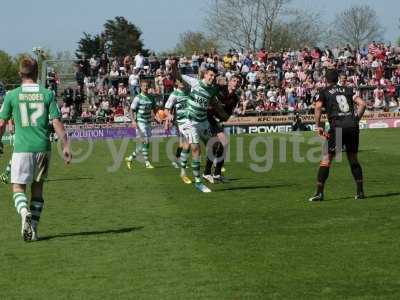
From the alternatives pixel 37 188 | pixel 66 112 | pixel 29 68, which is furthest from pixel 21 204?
pixel 66 112

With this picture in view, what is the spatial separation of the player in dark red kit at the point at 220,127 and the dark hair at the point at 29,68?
25.2 ft

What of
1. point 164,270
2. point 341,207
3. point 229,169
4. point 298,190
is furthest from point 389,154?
point 164,270

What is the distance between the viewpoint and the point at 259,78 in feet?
155

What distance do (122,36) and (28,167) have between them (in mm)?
91973

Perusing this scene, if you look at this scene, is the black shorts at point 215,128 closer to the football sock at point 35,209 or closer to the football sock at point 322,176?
the football sock at point 322,176

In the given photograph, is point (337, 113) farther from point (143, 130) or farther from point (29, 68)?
point (143, 130)

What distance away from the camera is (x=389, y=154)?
2450 centimetres

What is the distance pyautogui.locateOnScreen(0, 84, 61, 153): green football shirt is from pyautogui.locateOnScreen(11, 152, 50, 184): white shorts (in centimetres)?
7

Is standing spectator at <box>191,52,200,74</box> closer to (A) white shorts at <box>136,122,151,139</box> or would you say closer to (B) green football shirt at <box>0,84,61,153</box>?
(A) white shorts at <box>136,122,151,139</box>

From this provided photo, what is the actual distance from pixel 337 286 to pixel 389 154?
17.6 metres

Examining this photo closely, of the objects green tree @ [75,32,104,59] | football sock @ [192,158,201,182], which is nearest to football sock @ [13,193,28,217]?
football sock @ [192,158,201,182]

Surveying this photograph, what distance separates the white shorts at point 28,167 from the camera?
33.2 ft

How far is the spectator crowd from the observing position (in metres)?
44.2

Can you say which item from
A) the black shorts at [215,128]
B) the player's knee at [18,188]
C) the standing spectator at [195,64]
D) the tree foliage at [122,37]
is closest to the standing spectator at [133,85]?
the standing spectator at [195,64]
